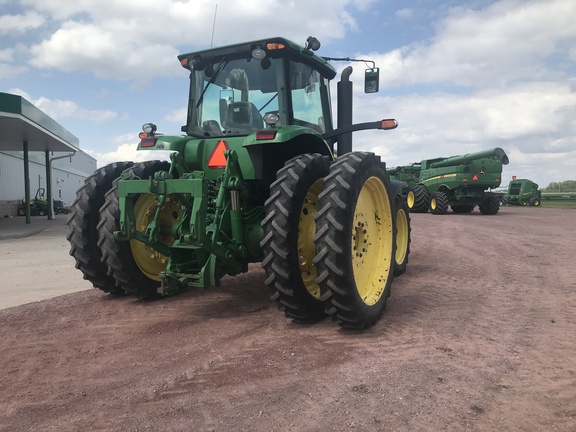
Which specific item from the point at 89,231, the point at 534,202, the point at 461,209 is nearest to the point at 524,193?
the point at 534,202

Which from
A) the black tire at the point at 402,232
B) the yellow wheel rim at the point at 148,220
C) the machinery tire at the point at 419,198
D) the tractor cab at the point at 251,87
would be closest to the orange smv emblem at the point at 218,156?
the tractor cab at the point at 251,87

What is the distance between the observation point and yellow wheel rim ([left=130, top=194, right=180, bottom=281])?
16.4 feet

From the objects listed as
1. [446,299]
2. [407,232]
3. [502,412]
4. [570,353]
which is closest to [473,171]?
[407,232]

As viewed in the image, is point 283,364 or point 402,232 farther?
point 402,232

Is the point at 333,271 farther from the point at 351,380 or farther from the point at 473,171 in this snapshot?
the point at 473,171

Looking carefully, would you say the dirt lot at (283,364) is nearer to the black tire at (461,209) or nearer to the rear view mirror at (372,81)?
the rear view mirror at (372,81)

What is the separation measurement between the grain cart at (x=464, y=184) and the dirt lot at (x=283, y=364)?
1458 cm

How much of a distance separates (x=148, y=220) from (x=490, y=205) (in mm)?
18277

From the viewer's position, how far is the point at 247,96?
16.5 feet

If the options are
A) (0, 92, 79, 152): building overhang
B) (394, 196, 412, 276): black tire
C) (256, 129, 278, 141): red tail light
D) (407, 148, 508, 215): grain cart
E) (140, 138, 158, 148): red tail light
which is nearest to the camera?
(256, 129, 278, 141): red tail light

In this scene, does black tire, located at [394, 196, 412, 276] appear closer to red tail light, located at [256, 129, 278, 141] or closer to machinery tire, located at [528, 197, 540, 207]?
red tail light, located at [256, 129, 278, 141]

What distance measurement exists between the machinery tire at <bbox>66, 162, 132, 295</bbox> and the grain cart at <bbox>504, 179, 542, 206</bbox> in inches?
1110

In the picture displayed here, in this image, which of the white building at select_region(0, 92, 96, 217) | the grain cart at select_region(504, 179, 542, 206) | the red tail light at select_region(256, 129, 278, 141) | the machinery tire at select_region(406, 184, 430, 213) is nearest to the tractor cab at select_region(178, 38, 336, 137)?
the red tail light at select_region(256, 129, 278, 141)

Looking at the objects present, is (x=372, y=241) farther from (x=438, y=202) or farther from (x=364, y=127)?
(x=438, y=202)
